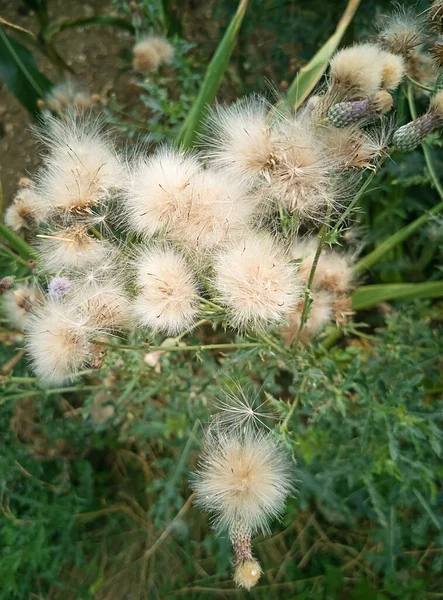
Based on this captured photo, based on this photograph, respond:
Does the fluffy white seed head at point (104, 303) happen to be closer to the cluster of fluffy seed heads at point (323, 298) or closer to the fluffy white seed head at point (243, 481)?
the fluffy white seed head at point (243, 481)

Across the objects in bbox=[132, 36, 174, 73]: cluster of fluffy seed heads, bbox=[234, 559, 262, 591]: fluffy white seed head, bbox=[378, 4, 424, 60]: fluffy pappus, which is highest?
bbox=[132, 36, 174, 73]: cluster of fluffy seed heads

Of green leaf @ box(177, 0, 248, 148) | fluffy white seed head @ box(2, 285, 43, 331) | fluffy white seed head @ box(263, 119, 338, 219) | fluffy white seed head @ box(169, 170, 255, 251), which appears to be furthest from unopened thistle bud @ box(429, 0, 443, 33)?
fluffy white seed head @ box(2, 285, 43, 331)

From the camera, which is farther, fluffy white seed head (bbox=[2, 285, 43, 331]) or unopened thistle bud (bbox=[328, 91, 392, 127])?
fluffy white seed head (bbox=[2, 285, 43, 331])

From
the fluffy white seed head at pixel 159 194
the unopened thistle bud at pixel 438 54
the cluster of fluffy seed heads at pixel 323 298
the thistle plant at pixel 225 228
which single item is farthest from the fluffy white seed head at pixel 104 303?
the unopened thistle bud at pixel 438 54

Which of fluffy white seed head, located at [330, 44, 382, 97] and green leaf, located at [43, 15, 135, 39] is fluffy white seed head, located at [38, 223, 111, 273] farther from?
green leaf, located at [43, 15, 135, 39]

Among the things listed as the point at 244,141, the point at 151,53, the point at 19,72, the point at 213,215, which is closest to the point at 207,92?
the point at 151,53

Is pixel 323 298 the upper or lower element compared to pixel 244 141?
lower

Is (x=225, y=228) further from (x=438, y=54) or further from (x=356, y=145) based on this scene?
(x=438, y=54)
